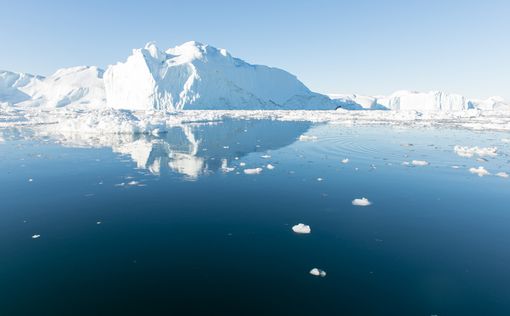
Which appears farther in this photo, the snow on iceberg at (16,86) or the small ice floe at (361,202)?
the snow on iceberg at (16,86)

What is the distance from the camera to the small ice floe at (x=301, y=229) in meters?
9.30

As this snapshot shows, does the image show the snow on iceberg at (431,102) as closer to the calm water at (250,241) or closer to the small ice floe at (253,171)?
the small ice floe at (253,171)

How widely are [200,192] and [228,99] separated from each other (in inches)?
2905

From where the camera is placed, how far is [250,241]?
8734 mm

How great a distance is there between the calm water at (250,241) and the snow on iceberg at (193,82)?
5742 centimetres

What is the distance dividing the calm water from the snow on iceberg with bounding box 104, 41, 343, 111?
57.4 metres

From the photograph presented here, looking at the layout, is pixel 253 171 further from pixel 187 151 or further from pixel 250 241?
pixel 187 151

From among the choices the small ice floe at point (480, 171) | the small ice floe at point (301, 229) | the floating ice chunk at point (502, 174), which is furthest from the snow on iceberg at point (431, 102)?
the small ice floe at point (301, 229)

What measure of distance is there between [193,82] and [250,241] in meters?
68.9

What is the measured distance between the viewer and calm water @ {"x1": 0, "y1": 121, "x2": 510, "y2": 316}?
636cm

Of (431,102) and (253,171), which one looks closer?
(253,171)

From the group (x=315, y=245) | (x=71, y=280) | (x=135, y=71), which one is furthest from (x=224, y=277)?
(x=135, y=71)

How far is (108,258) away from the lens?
25.6 feet

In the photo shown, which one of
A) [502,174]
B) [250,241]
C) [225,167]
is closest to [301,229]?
[250,241]
